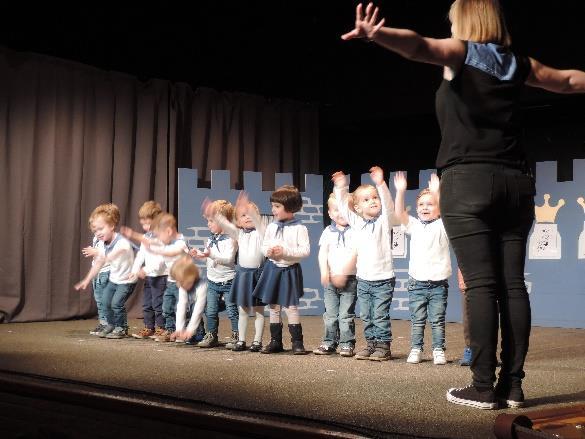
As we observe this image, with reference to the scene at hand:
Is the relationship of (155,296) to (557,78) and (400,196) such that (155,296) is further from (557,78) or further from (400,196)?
(557,78)

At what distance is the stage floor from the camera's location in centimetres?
253

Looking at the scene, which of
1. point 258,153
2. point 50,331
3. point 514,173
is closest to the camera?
point 514,173

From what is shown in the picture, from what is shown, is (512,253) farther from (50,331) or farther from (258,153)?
(258,153)

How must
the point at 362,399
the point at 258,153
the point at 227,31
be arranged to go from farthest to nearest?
the point at 258,153 < the point at 227,31 < the point at 362,399

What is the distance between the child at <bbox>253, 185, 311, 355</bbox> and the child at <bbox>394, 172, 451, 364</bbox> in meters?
0.66

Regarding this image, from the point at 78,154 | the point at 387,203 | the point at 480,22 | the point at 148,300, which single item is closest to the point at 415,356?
the point at 387,203

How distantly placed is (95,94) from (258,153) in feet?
6.60

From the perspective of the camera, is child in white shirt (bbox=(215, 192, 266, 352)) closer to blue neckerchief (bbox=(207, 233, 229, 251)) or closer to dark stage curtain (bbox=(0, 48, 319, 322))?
blue neckerchief (bbox=(207, 233, 229, 251))

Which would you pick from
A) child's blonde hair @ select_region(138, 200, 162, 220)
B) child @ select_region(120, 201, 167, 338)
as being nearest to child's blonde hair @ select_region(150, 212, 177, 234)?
child @ select_region(120, 201, 167, 338)

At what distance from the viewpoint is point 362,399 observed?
2875 millimetres

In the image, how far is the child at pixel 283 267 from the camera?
4.53 m

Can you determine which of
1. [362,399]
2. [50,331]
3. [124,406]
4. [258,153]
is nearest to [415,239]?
[362,399]

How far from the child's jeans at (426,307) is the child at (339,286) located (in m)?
0.39

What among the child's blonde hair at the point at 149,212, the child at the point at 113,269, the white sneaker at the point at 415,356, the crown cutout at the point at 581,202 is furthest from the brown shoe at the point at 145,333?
the crown cutout at the point at 581,202
